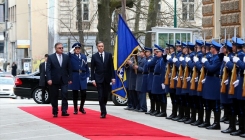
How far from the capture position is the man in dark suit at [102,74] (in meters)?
20.5

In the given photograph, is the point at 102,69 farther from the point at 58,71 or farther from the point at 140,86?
the point at 140,86

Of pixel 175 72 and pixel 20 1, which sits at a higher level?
pixel 20 1

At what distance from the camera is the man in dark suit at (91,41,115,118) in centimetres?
2052

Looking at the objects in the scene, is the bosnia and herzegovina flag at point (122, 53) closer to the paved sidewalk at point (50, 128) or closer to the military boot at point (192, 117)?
the paved sidewalk at point (50, 128)

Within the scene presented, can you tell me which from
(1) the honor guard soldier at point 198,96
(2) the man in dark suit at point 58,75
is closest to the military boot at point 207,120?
(1) the honor guard soldier at point 198,96

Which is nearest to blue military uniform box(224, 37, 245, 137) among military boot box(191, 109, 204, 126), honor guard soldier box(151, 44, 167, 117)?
military boot box(191, 109, 204, 126)

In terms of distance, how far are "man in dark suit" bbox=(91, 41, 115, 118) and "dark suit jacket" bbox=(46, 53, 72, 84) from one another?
741 mm

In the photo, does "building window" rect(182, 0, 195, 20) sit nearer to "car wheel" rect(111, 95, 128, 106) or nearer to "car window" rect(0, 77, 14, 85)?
"car window" rect(0, 77, 14, 85)

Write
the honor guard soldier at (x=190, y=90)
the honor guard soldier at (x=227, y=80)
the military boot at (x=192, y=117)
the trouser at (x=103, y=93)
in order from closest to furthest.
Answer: the honor guard soldier at (x=227, y=80) → the honor guard soldier at (x=190, y=90) → the military boot at (x=192, y=117) → the trouser at (x=103, y=93)

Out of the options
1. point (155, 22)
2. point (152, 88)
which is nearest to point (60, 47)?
point (152, 88)

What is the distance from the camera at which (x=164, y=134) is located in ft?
53.3

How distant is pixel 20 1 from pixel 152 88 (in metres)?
58.4

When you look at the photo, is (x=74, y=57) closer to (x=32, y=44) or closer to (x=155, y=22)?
(x=155, y=22)

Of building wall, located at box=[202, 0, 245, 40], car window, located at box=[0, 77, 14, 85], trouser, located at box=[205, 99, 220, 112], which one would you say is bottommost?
trouser, located at box=[205, 99, 220, 112]
